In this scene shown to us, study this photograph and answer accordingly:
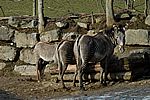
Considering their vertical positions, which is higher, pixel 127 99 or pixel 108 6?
pixel 108 6

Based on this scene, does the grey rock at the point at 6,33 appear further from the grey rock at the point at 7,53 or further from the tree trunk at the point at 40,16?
the tree trunk at the point at 40,16

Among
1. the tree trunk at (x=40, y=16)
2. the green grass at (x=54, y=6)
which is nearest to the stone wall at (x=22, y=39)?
the tree trunk at (x=40, y=16)

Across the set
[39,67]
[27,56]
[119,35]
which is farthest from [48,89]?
[27,56]

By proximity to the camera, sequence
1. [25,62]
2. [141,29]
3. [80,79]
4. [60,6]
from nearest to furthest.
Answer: [80,79] < [141,29] < [25,62] < [60,6]

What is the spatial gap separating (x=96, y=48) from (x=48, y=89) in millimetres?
2069

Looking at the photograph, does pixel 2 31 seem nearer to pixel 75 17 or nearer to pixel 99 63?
pixel 75 17

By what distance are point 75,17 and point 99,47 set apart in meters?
4.34

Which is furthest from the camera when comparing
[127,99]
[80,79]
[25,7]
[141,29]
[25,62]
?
[25,7]

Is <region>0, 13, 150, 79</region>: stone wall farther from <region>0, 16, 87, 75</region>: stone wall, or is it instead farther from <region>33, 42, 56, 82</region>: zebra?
<region>33, 42, 56, 82</region>: zebra

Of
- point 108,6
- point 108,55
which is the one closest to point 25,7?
point 108,6

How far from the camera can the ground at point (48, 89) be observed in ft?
47.3

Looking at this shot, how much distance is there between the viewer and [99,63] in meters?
15.9

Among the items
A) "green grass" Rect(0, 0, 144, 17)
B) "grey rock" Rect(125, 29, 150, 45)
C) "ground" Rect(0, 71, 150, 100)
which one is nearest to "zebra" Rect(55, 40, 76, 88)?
"ground" Rect(0, 71, 150, 100)

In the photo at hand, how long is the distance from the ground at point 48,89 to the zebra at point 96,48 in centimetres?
42
